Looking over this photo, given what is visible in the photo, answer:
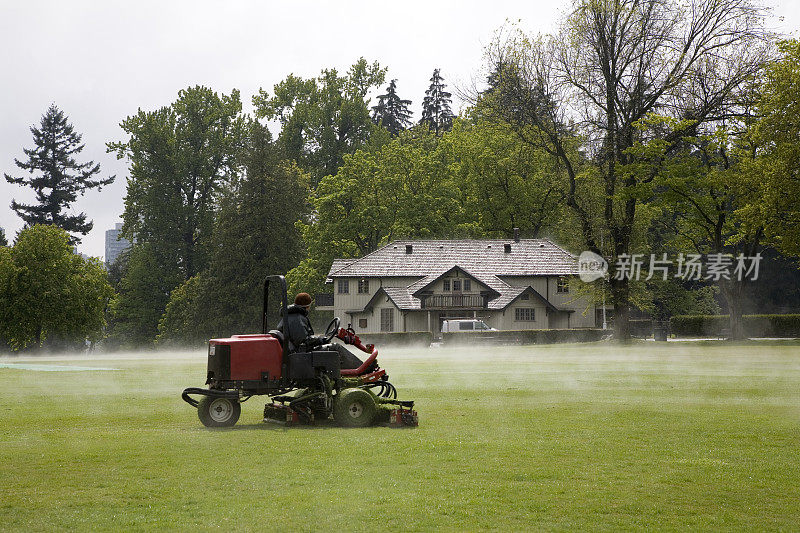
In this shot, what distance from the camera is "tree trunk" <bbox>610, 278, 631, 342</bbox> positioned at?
62.1 metres

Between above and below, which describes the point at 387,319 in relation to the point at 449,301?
below

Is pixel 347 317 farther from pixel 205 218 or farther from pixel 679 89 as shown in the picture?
pixel 679 89

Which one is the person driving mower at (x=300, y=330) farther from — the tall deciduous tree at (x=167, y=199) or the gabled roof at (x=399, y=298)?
the tall deciduous tree at (x=167, y=199)

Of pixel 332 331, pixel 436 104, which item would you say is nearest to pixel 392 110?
pixel 436 104

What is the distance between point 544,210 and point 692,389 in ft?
240

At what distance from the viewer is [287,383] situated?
53.9ft

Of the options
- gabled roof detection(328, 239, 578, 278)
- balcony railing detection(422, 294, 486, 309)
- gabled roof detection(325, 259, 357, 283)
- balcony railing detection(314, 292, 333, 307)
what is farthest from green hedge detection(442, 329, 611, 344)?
balcony railing detection(314, 292, 333, 307)

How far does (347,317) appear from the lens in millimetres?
90688

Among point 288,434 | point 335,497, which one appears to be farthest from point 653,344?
point 335,497

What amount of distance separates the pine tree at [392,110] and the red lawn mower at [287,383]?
119 m

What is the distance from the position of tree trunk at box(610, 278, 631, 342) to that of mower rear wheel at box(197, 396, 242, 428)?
48391 mm

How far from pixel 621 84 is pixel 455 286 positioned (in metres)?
31.6

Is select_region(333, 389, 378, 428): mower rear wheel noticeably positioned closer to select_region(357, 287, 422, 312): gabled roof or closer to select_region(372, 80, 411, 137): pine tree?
select_region(357, 287, 422, 312): gabled roof

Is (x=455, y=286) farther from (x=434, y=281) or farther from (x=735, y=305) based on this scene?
(x=735, y=305)
